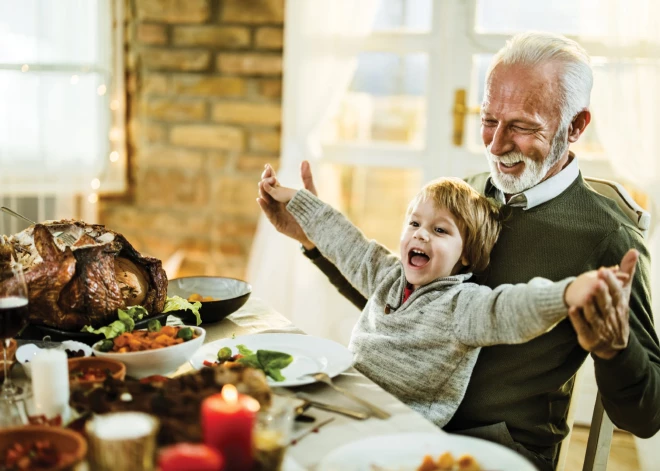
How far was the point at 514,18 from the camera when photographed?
9.67 ft

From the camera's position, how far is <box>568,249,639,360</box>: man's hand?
1.19 meters

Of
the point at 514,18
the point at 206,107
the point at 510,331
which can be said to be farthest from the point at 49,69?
the point at 510,331

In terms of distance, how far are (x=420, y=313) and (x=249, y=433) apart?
0.75m

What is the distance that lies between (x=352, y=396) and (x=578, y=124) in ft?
3.23

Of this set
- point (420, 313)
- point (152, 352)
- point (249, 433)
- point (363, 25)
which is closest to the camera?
point (249, 433)

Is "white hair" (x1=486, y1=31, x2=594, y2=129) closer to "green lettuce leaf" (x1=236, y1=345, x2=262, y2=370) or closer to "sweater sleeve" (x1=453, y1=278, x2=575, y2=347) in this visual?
"sweater sleeve" (x1=453, y1=278, x2=575, y2=347)

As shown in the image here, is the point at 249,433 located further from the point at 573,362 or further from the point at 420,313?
the point at 573,362

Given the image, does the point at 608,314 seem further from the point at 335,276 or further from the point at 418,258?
the point at 335,276

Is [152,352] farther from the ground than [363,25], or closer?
closer

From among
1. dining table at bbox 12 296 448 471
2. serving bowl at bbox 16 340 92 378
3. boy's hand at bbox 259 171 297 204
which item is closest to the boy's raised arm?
dining table at bbox 12 296 448 471

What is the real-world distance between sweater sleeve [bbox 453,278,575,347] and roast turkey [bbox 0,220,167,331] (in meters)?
0.67

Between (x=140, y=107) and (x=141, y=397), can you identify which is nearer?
(x=141, y=397)

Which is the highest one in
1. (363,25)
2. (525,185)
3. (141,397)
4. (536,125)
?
(363,25)

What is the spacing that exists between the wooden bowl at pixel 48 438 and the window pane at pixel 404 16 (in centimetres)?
245
